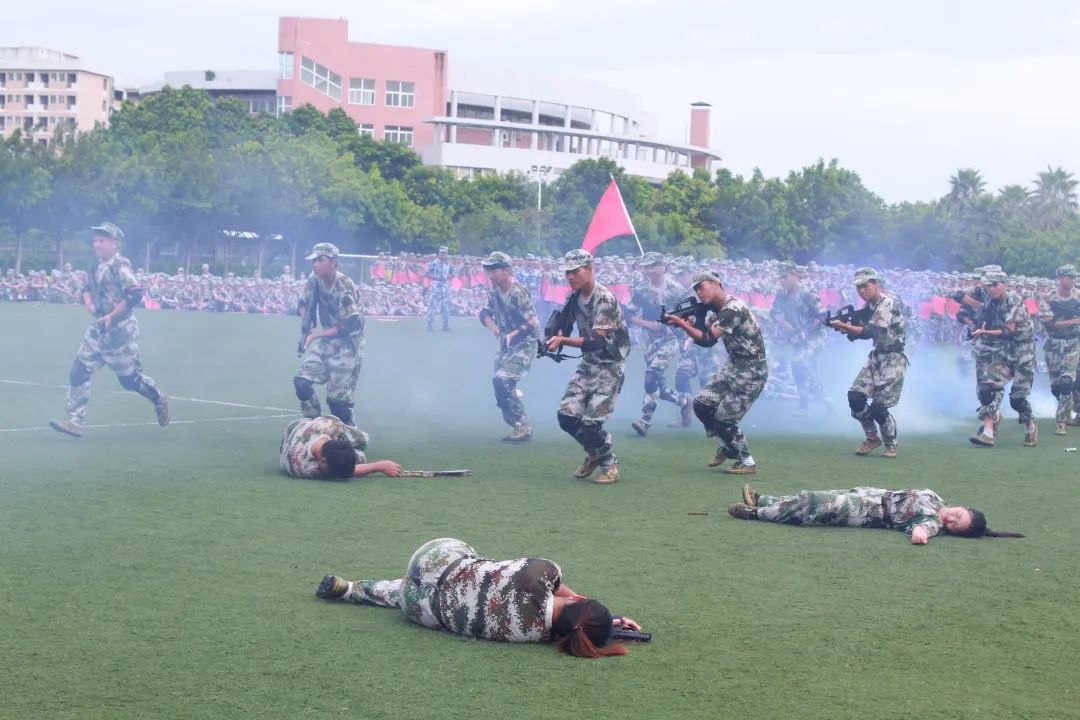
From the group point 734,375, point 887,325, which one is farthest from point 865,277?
point 734,375

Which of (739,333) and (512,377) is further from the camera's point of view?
(512,377)

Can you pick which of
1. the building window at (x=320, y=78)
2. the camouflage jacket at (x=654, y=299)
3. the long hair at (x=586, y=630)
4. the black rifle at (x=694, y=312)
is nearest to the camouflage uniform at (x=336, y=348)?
the black rifle at (x=694, y=312)

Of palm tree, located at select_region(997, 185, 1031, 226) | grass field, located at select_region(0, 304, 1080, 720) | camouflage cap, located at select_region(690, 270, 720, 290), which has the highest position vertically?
palm tree, located at select_region(997, 185, 1031, 226)

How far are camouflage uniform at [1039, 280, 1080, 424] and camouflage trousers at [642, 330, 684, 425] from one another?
4814 mm

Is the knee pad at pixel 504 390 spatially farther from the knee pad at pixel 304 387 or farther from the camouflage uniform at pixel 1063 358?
the camouflage uniform at pixel 1063 358

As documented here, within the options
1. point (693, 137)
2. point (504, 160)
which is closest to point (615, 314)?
point (504, 160)

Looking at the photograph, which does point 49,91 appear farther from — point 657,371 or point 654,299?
point 657,371

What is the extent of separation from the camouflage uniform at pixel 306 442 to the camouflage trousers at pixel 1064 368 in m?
9.77

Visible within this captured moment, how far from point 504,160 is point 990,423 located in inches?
3450

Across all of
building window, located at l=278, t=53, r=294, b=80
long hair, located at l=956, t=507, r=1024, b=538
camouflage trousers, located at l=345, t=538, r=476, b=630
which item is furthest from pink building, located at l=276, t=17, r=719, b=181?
camouflage trousers, located at l=345, t=538, r=476, b=630

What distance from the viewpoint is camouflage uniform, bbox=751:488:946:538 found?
9.38m

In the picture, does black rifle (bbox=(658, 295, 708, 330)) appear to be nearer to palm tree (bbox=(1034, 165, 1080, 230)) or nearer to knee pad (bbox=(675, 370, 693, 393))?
knee pad (bbox=(675, 370, 693, 393))

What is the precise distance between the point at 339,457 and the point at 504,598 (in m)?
4.91

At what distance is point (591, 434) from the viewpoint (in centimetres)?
1178
